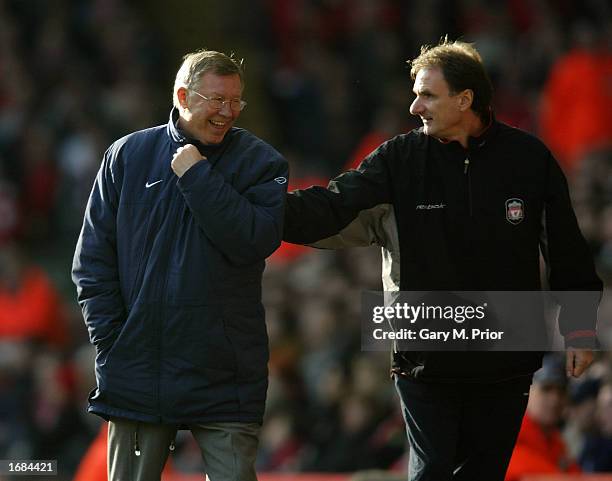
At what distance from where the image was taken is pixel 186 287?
4.27m

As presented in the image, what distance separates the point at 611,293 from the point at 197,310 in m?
3.87

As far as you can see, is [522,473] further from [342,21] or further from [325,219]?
[342,21]

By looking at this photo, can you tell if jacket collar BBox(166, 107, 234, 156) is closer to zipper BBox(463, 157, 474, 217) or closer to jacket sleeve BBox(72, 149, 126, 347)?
jacket sleeve BBox(72, 149, 126, 347)

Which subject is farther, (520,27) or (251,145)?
(520,27)

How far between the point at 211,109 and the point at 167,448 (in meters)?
1.07

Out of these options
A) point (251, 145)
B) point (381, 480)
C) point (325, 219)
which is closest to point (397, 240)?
point (325, 219)

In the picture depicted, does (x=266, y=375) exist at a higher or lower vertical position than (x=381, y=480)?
higher

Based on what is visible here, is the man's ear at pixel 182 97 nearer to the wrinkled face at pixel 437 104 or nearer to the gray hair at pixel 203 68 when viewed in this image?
the gray hair at pixel 203 68

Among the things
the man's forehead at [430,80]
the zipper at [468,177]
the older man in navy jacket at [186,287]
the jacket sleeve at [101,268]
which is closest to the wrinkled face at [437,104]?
the man's forehead at [430,80]

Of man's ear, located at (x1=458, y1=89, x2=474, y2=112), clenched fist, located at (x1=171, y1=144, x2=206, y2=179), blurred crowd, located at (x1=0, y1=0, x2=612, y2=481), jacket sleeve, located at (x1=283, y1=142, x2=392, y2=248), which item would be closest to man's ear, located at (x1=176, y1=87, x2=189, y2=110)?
clenched fist, located at (x1=171, y1=144, x2=206, y2=179)

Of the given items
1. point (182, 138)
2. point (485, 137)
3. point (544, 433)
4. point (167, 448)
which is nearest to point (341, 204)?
point (485, 137)

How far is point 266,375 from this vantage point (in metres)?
4.42

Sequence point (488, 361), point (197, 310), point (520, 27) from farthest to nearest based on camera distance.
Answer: point (520, 27), point (488, 361), point (197, 310)

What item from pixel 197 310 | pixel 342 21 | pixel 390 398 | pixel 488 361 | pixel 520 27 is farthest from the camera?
pixel 342 21
